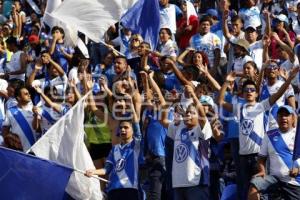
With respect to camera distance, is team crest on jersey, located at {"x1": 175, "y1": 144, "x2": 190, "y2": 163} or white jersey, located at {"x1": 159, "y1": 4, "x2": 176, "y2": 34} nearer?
team crest on jersey, located at {"x1": 175, "y1": 144, "x2": 190, "y2": 163}

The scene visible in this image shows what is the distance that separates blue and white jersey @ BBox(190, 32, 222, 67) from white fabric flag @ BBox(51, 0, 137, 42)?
2556 millimetres

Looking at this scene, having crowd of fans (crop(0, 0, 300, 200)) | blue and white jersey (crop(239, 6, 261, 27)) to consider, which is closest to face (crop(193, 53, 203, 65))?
Answer: crowd of fans (crop(0, 0, 300, 200))

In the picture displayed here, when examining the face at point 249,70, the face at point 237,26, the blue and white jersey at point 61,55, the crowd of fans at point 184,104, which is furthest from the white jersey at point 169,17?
the face at point 249,70

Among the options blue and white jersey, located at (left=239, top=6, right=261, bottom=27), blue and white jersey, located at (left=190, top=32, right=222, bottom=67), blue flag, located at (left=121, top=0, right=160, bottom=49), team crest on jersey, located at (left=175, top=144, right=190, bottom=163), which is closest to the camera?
team crest on jersey, located at (left=175, top=144, right=190, bottom=163)

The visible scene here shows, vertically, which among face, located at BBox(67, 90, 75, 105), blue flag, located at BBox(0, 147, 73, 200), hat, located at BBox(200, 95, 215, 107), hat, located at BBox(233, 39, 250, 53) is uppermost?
hat, located at BBox(233, 39, 250, 53)

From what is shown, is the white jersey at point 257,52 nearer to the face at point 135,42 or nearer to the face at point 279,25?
the face at point 279,25

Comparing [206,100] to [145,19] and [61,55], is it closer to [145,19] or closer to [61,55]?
[145,19]

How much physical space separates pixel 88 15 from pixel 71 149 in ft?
6.70

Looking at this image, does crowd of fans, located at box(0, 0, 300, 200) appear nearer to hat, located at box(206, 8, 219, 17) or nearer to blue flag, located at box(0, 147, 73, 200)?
hat, located at box(206, 8, 219, 17)

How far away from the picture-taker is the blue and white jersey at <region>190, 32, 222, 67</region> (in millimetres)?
16938

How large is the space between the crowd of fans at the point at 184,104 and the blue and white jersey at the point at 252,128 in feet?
0.04

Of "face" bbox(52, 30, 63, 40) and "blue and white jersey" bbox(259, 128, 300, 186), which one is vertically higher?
"face" bbox(52, 30, 63, 40)

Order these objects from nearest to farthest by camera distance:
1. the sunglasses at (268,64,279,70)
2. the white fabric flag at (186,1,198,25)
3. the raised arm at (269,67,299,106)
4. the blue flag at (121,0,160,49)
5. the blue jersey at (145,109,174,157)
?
the raised arm at (269,67,299,106) → the blue jersey at (145,109,174,157) → the sunglasses at (268,64,279,70) → the blue flag at (121,0,160,49) → the white fabric flag at (186,1,198,25)

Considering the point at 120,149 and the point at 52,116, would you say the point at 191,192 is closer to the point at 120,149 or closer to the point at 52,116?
the point at 120,149
